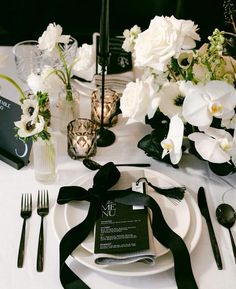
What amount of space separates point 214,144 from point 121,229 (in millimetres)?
281

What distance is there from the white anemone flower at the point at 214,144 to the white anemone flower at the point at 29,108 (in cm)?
36

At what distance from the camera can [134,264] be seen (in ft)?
2.89

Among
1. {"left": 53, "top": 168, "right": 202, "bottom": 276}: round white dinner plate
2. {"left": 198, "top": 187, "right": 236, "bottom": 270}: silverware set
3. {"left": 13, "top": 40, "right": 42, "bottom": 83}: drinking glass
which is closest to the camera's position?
{"left": 53, "top": 168, "right": 202, "bottom": 276}: round white dinner plate

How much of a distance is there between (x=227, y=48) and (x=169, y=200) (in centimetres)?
39

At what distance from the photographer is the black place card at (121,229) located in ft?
2.86

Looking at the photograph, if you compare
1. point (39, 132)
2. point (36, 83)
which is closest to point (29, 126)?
point (39, 132)

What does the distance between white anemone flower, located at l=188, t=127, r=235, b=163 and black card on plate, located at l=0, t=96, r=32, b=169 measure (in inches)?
16.9

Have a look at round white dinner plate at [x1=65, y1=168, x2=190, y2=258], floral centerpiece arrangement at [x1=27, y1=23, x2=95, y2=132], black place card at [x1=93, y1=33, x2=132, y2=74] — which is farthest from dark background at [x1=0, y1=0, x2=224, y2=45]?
round white dinner plate at [x1=65, y1=168, x2=190, y2=258]

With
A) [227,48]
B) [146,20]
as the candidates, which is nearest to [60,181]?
[227,48]

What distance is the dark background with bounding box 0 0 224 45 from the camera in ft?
7.08

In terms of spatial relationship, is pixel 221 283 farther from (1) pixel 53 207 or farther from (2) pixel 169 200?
(1) pixel 53 207

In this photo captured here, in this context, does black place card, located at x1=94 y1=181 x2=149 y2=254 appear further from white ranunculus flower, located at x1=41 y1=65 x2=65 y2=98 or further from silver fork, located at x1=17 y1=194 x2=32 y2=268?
white ranunculus flower, located at x1=41 y1=65 x2=65 y2=98

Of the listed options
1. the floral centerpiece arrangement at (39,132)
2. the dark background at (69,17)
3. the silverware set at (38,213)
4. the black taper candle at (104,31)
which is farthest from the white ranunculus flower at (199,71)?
the dark background at (69,17)

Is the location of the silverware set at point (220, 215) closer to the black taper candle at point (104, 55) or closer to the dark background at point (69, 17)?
the black taper candle at point (104, 55)
